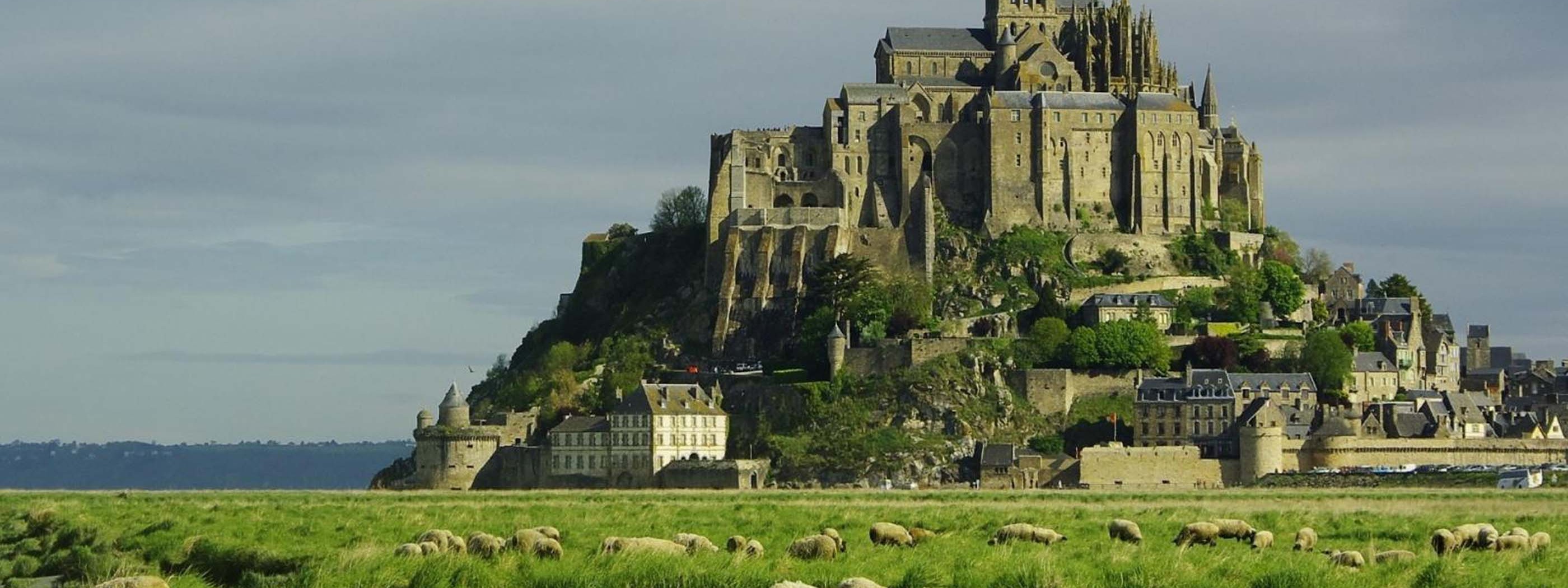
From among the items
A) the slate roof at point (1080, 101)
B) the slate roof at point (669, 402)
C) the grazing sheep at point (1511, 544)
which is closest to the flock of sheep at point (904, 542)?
the grazing sheep at point (1511, 544)

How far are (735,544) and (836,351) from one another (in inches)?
2447

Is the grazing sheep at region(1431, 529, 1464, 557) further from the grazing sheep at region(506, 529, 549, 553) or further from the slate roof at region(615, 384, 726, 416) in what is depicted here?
the slate roof at region(615, 384, 726, 416)

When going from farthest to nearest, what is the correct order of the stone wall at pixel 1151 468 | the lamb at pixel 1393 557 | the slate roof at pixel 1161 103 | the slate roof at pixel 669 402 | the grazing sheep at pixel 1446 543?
the slate roof at pixel 1161 103, the slate roof at pixel 669 402, the stone wall at pixel 1151 468, the grazing sheep at pixel 1446 543, the lamb at pixel 1393 557

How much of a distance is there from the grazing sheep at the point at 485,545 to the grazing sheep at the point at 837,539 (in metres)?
A: 5.88

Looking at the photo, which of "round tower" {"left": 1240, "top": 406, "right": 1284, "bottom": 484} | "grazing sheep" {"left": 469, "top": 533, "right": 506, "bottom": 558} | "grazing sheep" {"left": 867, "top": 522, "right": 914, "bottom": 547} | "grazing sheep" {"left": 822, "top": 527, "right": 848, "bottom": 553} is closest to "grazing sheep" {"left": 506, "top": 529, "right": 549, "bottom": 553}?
"grazing sheep" {"left": 469, "top": 533, "right": 506, "bottom": 558}

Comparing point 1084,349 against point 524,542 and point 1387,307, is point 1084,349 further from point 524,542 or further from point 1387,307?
point 524,542

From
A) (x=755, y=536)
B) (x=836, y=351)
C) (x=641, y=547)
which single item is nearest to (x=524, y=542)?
(x=641, y=547)

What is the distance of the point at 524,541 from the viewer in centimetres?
4312

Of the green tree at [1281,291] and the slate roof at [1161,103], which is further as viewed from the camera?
the slate roof at [1161,103]

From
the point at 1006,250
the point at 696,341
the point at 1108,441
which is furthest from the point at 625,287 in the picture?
the point at 1108,441

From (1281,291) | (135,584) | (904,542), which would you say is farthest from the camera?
(1281,291)

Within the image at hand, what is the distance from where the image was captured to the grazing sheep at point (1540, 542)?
142 ft

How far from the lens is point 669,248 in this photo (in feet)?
415

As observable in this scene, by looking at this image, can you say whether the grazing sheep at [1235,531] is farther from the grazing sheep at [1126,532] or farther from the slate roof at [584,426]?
the slate roof at [584,426]
